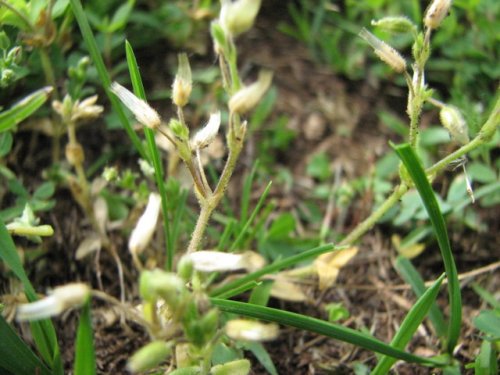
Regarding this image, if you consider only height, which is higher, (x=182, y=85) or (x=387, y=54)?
(x=387, y=54)

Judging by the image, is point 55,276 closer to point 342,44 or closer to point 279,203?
point 279,203

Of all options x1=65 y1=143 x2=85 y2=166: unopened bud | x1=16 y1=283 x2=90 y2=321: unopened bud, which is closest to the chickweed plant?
x1=16 y1=283 x2=90 y2=321: unopened bud

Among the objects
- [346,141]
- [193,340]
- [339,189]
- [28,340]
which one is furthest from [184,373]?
[346,141]

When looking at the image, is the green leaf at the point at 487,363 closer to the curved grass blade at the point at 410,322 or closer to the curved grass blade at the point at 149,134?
the curved grass blade at the point at 410,322

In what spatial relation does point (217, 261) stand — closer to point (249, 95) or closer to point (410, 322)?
point (249, 95)

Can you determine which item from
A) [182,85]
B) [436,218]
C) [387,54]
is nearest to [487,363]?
[436,218]

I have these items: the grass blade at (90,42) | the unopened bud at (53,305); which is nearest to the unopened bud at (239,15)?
the grass blade at (90,42)
